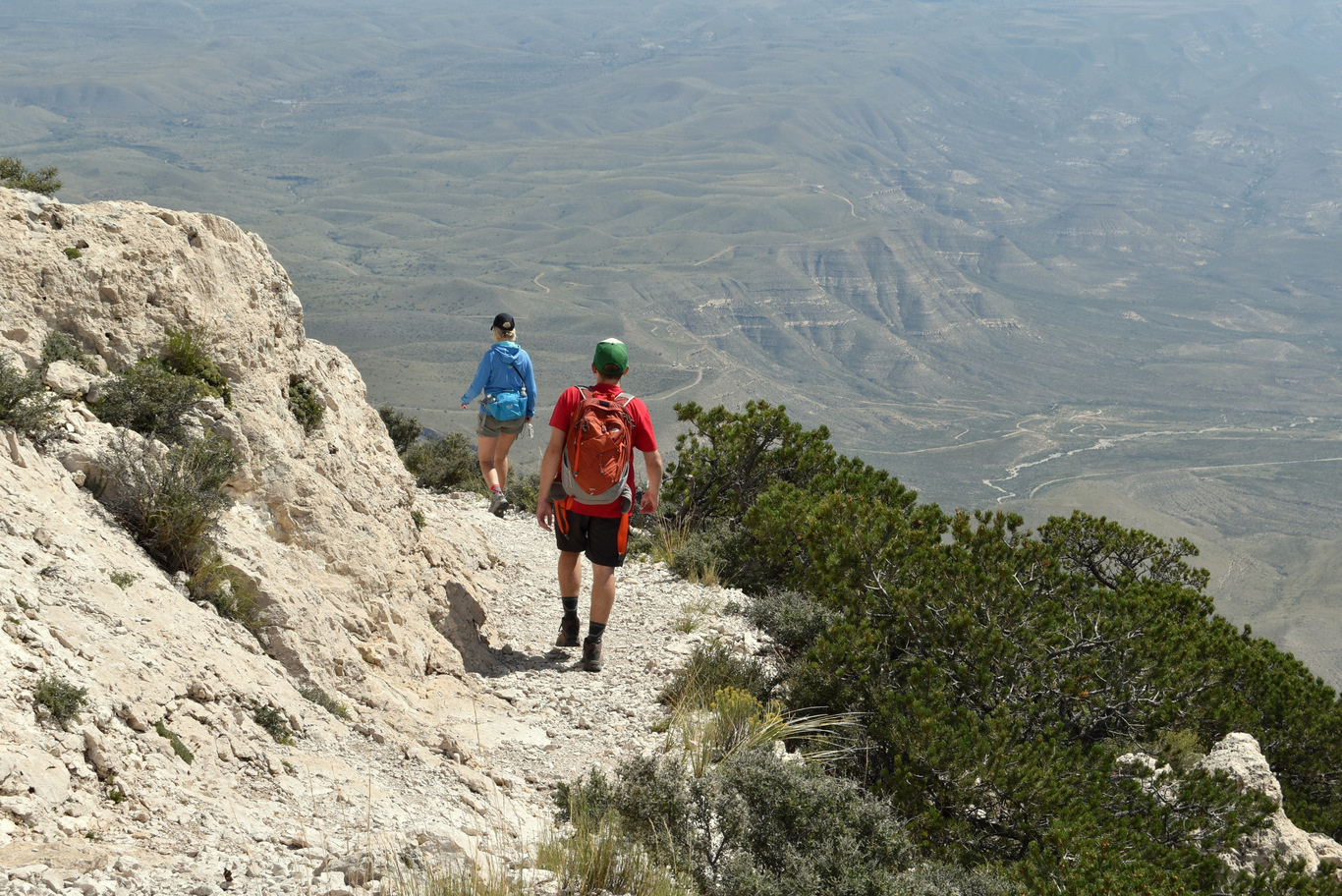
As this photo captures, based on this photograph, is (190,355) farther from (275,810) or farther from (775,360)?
(775,360)

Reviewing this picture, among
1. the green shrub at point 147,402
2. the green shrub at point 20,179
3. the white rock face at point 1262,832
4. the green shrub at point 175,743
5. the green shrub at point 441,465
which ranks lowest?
the green shrub at point 441,465

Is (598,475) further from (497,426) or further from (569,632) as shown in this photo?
(497,426)

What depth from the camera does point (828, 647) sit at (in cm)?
539

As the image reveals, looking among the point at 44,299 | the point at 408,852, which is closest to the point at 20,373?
the point at 44,299

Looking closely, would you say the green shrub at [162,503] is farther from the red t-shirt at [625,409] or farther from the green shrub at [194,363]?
the red t-shirt at [625,409]

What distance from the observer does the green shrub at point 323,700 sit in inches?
170

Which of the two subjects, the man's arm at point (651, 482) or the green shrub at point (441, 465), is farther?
the green shrub at point (441, 465)

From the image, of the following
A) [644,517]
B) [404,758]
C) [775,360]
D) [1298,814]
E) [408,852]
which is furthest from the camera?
[775,360]

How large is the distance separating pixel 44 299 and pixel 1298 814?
8.56 m

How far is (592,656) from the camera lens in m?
6.00

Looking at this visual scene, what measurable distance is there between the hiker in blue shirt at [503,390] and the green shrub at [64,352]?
3.40 metres

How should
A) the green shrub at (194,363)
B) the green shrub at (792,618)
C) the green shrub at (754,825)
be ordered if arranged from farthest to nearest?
1. the green shrub at (792,618)
2. the green shrub at (194,363)
3. the green shrub at (754,825)

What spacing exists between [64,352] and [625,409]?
2.98 meters

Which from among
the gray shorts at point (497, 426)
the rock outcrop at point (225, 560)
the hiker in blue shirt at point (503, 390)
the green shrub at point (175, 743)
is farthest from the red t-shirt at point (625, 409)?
the gray shorts at point (497, 426)
